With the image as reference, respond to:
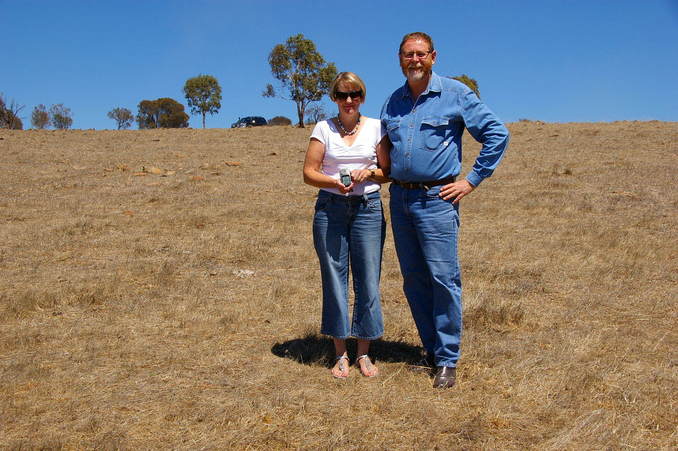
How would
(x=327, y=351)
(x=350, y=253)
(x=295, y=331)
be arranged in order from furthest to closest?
1. (x=295, y=331)
2. (x=327, y=351)
3. (x=350, y=253)

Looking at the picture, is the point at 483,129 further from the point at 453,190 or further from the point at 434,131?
the point at 453,190

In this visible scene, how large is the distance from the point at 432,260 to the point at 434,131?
31.1 inches

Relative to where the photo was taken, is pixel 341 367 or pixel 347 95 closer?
pixel 347 95

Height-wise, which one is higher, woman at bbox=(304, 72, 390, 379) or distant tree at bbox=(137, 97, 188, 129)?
distant tree at bbox=(137, 97, 188, 129)

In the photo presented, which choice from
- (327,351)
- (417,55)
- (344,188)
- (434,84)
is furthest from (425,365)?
(417,55)

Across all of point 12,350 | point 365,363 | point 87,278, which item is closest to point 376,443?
point 365,363

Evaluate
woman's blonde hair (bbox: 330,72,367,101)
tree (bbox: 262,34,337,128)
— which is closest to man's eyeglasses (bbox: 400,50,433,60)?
woman's blonde hair (bbox: 330,72,367,101)

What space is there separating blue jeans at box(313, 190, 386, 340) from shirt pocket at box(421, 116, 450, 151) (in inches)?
19.9

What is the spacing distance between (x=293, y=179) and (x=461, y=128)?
1045 cm

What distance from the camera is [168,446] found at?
3209 mm

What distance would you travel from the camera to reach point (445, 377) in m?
3.88

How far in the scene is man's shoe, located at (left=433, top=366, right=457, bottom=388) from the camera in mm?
3863

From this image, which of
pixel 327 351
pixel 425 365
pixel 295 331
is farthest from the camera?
pixel 295 331

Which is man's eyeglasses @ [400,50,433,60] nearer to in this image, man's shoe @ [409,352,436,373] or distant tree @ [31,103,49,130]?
man's shoe @ [409,352,436,373]
